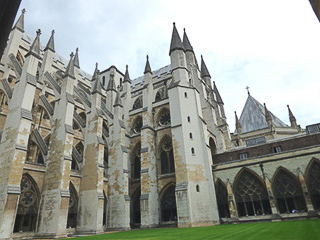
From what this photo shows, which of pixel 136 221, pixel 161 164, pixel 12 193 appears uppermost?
pixel 161 164

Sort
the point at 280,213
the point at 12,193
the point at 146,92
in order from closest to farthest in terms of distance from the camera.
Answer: the point at 12,193 < the point at 280,213 < the point at 146,92

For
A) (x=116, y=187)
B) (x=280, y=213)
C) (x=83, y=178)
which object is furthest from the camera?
(x=116, y=187)

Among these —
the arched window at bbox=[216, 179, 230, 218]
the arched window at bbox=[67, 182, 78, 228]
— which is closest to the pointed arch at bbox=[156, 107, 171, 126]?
the arched window at bbox=[216, 179, 230, 218]

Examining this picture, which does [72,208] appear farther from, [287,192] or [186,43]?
[186,43]

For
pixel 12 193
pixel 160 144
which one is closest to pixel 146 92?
pixel 160 144

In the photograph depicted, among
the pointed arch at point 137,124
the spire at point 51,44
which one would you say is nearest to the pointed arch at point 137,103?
the pointed arch at point 137,124

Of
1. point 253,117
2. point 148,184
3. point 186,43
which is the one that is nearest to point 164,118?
Result: point 148,184

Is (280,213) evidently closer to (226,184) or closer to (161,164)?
(226,184)

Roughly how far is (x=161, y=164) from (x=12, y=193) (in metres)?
12.6

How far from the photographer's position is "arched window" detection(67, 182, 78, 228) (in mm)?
16906

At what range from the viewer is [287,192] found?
53.7 ft

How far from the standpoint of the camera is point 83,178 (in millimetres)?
17953

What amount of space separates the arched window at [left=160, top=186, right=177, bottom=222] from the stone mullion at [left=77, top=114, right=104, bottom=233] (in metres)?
5.78

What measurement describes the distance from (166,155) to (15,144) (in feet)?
42.2
